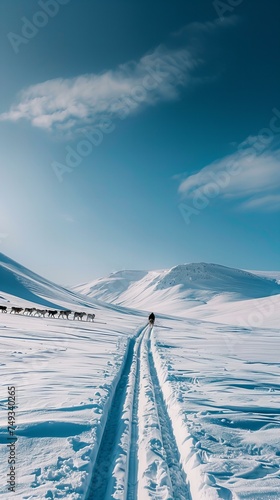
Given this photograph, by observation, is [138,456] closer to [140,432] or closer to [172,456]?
[172,456]

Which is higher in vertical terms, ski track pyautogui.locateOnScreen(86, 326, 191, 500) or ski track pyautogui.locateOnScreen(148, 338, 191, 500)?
ski track pyautogui.locateOnScreen(86, 326, 191, 500)

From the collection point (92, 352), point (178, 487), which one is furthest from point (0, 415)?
point (92, 352)

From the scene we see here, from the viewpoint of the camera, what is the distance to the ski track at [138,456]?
16.2 feet

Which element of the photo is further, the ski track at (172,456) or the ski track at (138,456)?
the ski track at (172,456)

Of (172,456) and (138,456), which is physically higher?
(138,456)

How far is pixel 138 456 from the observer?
5949mm

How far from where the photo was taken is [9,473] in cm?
505

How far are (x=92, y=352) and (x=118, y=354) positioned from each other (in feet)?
5.59

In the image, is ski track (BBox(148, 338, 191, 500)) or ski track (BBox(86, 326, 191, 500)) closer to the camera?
ski track (BBox(86, 326, 191, 500))

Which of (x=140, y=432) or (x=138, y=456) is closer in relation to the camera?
(x=138, y=456)

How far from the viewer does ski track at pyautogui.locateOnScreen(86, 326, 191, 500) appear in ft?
16.2

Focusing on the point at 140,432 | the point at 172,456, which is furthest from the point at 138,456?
the point at 140,432

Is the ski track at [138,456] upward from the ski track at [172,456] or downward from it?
upward

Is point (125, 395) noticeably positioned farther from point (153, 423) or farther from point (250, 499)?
point (250, 499)
